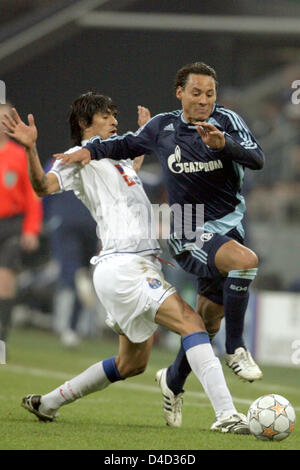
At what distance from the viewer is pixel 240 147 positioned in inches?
198

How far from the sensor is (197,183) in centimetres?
536

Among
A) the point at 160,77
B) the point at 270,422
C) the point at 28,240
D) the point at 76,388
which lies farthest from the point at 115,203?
the point at 160,77

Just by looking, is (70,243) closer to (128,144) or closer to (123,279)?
(128,144)

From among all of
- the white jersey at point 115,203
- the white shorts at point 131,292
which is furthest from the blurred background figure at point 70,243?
the white shorts at point 131,292

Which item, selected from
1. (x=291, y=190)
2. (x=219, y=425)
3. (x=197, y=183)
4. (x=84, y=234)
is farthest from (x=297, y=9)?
(x=219, y=425)

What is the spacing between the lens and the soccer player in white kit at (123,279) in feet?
16.2

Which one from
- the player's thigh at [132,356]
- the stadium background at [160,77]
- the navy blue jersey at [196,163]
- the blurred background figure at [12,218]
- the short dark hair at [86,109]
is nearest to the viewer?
the navy blue jersey at [196,163]

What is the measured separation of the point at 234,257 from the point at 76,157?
101 centimetres

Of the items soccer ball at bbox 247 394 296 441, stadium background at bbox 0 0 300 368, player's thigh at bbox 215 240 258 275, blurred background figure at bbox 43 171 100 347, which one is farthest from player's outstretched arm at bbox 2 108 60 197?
blurred background figure at bbox 43 171 100 347

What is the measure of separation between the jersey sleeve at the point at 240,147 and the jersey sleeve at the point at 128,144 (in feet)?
1.59

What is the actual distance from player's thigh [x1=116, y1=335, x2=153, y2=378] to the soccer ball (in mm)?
817

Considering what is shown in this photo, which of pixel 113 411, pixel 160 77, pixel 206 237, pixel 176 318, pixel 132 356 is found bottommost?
pixel 113 411

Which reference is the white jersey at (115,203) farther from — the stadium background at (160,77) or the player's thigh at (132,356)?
the stadium background at (160,77)

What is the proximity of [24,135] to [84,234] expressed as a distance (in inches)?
266
